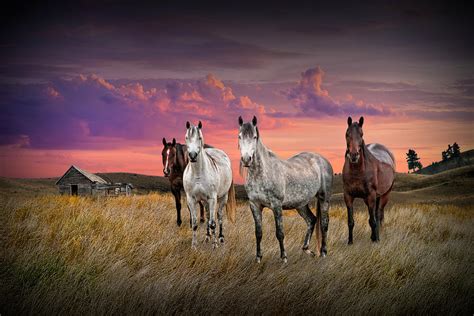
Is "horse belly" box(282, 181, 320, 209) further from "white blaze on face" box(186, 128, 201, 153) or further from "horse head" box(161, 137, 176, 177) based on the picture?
"horse head" box(161, 137, 176, 177)

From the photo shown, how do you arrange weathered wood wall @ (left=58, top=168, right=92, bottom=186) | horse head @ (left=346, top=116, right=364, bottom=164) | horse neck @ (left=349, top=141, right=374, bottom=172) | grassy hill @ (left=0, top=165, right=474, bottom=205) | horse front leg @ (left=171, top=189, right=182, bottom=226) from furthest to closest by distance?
weathered wood wall @ (left=58, top=168, right=92, bottom=186)
grassy hill @ (left=0, top=165, right=474, bottom=205)
horse front leg @ (left=171, top=189, right=182, bottom=226)
horse neck @ (left=349, top=141, right=374, bottom=172)
horse head @ (left=346, top=116, right=364, bottom=164)

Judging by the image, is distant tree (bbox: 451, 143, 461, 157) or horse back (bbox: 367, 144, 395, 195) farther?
distant tree (bbox: 451, 143, 461, 157)

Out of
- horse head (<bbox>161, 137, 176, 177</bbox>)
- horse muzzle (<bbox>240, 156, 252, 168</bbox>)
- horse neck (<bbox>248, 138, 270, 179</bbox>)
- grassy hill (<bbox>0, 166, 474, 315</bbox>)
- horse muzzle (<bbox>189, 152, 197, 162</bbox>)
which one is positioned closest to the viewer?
grassy hill (<bbox>0, 166, 474, 315</bbox>)

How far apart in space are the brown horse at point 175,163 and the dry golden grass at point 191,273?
2.02m

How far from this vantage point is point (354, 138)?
8.73 meters

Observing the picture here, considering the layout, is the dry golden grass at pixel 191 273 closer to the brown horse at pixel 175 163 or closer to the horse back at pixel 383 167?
the horse back at pixel 383 167

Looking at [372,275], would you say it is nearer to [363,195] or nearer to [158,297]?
[363,195]

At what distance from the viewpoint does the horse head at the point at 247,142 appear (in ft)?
20.7

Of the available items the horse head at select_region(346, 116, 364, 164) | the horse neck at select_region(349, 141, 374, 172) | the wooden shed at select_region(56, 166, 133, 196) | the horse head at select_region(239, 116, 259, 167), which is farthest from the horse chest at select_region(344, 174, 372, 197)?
the wooden shed at select_region(56, 166, 133, 196)

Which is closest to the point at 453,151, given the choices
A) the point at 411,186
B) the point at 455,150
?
the point at 455,150

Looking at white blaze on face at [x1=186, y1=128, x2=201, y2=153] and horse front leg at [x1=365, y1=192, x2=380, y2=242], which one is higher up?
white blaze on face at [x1=186, y1=128, x2=201, y2=153]

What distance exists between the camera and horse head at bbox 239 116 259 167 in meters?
6.32

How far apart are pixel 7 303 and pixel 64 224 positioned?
3.19 m

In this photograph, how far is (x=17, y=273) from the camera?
19.2ft
